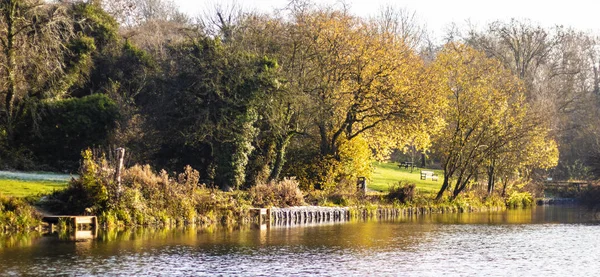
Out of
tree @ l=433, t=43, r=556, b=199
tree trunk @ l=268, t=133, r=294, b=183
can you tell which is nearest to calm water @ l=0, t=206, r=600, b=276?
tree trunk @ l=268, t=133, r=294, b=183

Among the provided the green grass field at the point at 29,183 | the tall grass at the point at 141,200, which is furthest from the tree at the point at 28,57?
the tall grass at the point at 141,200

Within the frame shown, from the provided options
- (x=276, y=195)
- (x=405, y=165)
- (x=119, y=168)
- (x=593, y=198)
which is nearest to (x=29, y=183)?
(x=119, y=168)

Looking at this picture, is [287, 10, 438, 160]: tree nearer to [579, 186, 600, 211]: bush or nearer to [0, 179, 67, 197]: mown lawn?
[579, 186, 600, 211]: bush

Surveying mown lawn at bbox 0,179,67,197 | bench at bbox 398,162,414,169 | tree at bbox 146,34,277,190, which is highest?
tree at bbox 146,34,277,190

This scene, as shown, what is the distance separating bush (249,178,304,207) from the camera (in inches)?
1732

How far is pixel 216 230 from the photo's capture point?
1444 inches

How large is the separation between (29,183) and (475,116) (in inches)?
1270

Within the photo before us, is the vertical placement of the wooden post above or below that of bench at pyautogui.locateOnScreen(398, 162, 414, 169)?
below

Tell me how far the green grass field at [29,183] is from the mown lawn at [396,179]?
27.9 metres

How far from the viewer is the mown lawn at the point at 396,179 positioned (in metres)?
65.5

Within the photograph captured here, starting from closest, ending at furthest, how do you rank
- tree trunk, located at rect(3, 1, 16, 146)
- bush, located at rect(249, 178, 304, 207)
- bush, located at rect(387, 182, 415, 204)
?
1. bush, located at rect(249, 178, 304, 207)
2. tree trunk, located at rect(3, 1, 16, 146)
3. bush, located at rect(387, 182, 415, 204)

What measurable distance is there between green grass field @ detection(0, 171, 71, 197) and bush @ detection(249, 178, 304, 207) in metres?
10.0

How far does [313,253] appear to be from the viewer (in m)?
28.5

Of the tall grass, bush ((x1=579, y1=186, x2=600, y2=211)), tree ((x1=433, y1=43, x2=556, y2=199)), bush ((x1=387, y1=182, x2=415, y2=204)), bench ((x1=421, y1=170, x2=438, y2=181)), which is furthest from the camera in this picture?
bench ((x1=421, y1=170, x2=438, y2=181))
